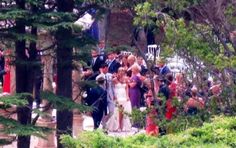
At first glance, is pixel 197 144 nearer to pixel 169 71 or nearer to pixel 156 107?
pixel 156 107

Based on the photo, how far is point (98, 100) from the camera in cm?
1730

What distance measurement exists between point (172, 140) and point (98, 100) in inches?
393

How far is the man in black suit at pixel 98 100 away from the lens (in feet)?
56.5

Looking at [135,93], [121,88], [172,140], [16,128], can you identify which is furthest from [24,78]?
[135,93]

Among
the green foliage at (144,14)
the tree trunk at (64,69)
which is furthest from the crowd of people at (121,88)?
the green foliage at (144,14)

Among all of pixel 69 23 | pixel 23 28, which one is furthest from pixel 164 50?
pixel 23 28

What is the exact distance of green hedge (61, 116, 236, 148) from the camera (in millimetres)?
7195

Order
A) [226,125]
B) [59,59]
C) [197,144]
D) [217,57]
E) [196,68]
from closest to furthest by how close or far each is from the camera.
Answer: [197,144] < [226,125] < [217,57] < [196,68] < [59,59]

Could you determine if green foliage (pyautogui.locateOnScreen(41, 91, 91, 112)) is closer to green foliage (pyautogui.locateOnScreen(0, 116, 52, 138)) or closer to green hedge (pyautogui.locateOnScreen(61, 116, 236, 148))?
green foliage (pyautogui.locateOnScreen(0, 116, 52, 138))

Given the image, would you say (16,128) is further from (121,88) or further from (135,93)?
(135,93)

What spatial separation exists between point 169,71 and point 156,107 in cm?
326

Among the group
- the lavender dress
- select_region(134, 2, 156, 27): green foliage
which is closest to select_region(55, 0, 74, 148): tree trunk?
select_region(134, 2, 156, 27): green foliage

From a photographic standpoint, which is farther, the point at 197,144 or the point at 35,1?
the point at 35,1

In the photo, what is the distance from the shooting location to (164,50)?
1012cm
